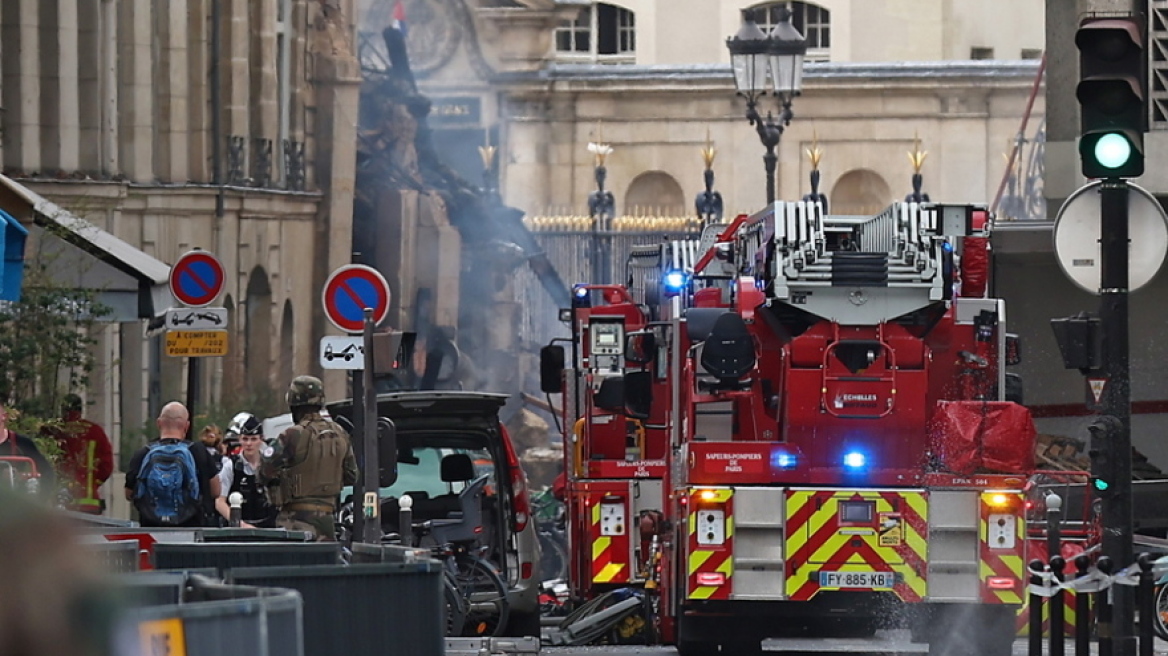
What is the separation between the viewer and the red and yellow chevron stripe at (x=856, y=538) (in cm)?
1534

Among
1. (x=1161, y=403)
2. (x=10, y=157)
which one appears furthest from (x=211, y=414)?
(x=1161, y=403)

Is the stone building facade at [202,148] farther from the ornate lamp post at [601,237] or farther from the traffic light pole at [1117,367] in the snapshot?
the ornate lamp post at [601,237]

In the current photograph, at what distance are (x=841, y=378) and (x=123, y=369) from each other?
1654cm

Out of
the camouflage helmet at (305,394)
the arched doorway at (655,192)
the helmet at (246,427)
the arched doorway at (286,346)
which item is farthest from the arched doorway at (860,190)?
the camouflage helmet at (305,394)

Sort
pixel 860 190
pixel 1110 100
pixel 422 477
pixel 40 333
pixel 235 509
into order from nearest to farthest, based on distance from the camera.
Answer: pixel 1110 100 → pixel 235 509 → pixel 422 477 → pixel 40 333 → pixel 860 190

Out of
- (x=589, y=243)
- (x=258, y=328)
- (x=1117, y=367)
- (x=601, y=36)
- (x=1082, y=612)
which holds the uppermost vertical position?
(x=601, y=36)

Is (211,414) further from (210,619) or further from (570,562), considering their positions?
(210,619)

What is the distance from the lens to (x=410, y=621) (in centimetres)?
812

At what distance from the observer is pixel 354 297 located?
1833cm

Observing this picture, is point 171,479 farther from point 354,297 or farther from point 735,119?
point 735,119

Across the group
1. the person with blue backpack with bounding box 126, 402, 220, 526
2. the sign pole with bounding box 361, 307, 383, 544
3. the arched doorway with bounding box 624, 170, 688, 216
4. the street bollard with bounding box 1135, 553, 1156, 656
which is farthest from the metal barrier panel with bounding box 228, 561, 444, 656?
the arched doorway with bounding box 624, 170, 688, 216

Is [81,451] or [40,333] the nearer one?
[81,451]

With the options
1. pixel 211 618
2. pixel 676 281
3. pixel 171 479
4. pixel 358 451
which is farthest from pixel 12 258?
pixel 211 618

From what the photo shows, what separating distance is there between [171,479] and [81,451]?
357 cm
